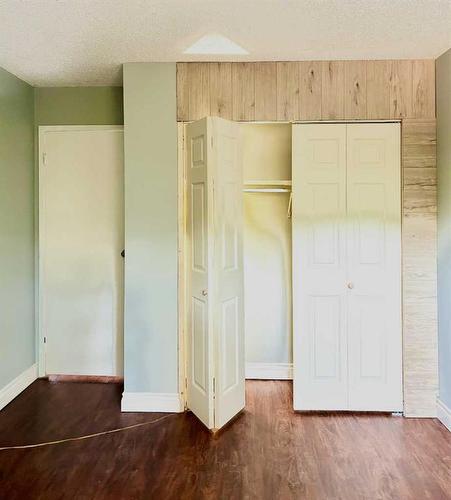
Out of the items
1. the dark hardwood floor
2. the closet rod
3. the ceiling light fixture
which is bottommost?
the dark hardwood floor

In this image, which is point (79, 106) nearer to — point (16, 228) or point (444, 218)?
point (16, 228)

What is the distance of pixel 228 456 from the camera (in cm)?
254

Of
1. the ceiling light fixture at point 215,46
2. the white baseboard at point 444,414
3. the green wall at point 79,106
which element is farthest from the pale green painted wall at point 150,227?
the white baseboard at point 444,414

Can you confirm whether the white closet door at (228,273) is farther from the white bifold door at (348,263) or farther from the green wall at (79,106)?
the green wall at (79,106)

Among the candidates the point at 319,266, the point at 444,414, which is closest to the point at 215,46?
the point at 319,266

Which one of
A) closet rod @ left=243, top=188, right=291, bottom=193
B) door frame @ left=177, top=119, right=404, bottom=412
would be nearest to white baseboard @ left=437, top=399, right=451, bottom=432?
door frame @ left=177, top=119, right=404, bottom=412

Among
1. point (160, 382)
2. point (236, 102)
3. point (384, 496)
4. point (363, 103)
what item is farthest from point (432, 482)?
point (236, 102)

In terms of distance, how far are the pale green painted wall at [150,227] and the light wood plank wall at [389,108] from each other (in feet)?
0.57

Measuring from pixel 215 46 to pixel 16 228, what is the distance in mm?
2015

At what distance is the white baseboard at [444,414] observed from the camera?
9.39 ft

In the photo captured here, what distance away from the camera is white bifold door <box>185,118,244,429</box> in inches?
111

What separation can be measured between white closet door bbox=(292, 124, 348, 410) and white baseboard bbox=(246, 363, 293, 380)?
68 cm

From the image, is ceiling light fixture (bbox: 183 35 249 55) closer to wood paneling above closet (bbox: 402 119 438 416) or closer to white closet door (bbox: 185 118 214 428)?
white closet door (bbox: 185 118 214 428)

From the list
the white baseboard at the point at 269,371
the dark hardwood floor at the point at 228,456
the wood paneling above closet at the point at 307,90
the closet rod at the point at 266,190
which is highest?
the wood paneling above closet at the point at 307,90
